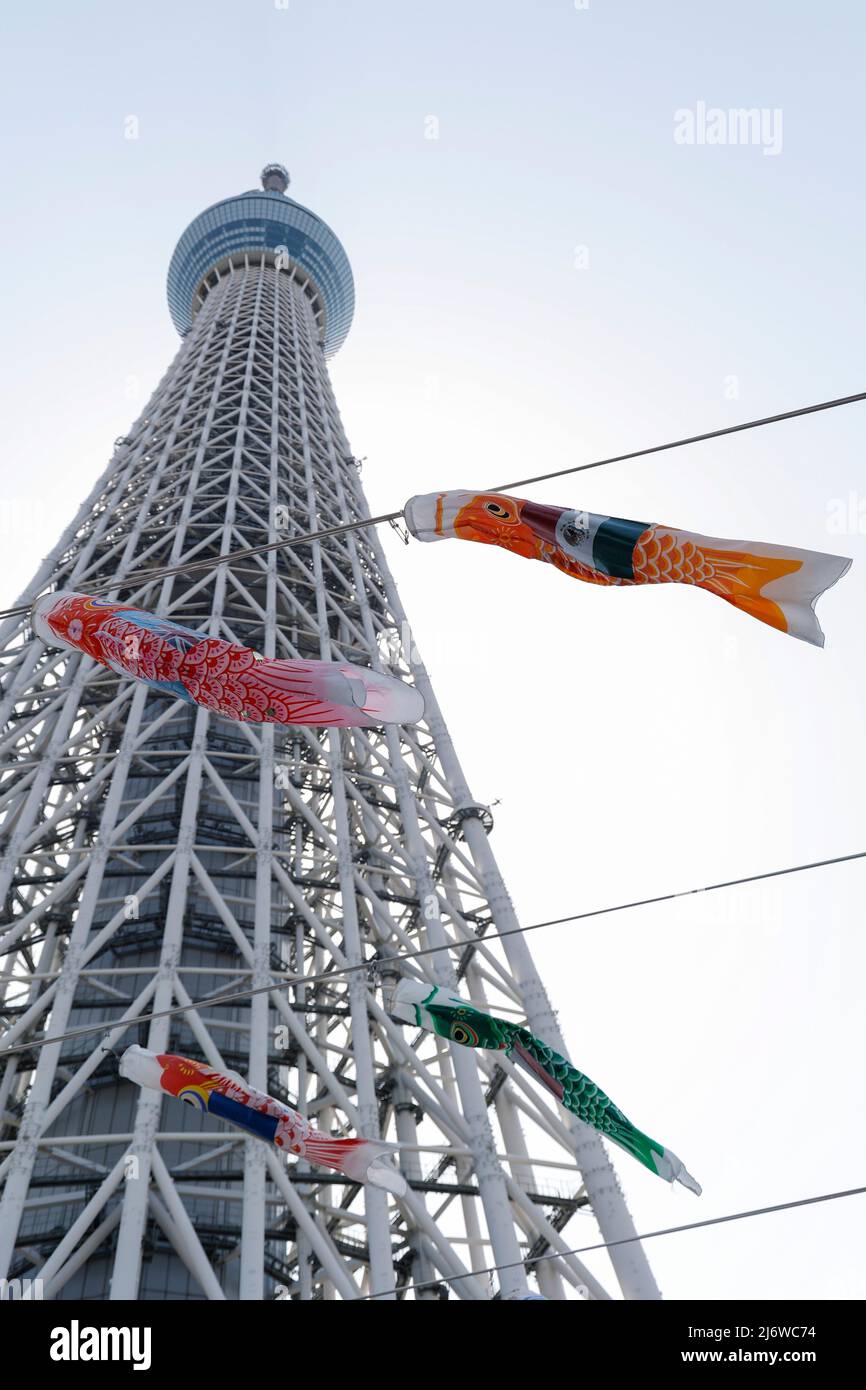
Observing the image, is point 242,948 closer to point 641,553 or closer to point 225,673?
point 225,673

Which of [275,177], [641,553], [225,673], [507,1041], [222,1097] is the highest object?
[275,177]

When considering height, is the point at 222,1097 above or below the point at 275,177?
below

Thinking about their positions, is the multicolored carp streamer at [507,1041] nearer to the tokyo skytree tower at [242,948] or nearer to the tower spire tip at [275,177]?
the tokyo skytree tower at [242,948]

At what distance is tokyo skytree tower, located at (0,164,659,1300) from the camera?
21.2 m

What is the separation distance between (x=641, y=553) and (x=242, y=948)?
50.1ft

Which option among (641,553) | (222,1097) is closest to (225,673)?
(641,553)

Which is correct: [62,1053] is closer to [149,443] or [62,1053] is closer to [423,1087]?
[423,1087]

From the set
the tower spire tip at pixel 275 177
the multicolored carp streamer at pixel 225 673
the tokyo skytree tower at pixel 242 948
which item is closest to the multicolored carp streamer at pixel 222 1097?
the tokyo skytree tower at pixel 242 948

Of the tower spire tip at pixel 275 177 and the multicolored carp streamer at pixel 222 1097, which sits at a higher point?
the tower spire tip at pixel 275 177

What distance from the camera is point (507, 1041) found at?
18828 mm

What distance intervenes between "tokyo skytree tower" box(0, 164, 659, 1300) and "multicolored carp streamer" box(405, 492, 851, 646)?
4706mm

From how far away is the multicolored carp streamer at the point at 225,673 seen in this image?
14.8 metres

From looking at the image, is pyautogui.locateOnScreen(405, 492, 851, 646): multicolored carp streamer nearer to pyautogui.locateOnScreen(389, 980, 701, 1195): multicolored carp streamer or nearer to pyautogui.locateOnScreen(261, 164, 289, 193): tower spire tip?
pyautogui.locateOnScreen(389, 980, 701, 1195): multicolored carp streamer

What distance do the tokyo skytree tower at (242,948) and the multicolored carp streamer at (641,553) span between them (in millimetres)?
4706
